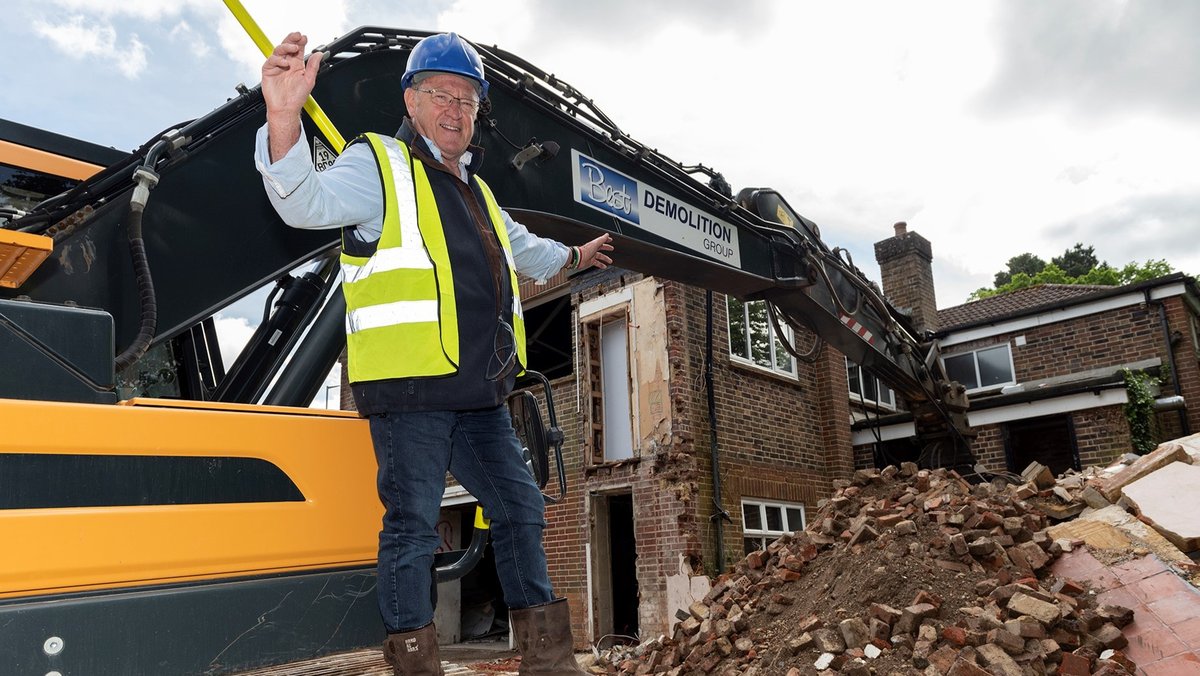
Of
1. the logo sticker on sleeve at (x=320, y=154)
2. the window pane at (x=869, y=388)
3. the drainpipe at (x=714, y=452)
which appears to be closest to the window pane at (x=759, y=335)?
the drainpipe at (x=714, y=452)

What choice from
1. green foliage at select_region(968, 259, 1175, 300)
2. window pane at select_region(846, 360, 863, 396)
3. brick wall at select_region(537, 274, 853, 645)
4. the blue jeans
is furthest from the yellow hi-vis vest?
green foliage at select_region(968, 259, 1175, 300)

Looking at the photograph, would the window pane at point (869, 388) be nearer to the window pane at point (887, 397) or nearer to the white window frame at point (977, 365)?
the window pane at point (887, 397)

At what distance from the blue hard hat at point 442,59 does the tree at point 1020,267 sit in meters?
48.5

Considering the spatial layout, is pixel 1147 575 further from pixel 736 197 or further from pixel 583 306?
pixel 583 306

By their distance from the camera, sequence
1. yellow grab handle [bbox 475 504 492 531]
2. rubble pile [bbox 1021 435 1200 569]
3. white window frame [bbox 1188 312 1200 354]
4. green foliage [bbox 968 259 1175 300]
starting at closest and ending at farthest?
yellow grab handle [bbox 475 504 492 531] < rubble pile [bbox 1021 435 1200 569] < white window frame [bbox 1188 312 1200 354] < green foliage [bbox 968 259 1175 300]

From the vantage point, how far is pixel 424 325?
2469mm

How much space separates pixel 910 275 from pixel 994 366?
251 centimetres

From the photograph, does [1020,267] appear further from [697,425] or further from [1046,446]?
[697,425]

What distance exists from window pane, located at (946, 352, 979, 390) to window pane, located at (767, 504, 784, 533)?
265 inches

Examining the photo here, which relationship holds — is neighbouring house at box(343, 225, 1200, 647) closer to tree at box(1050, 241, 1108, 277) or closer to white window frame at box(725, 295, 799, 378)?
white window frame at box(725, 295, 799, 378)

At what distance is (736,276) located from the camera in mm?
6730

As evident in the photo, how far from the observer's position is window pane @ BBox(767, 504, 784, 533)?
11859 mm

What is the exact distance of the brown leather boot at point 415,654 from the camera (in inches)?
92.0

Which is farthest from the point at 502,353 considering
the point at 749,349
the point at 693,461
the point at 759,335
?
the point at 759,335
